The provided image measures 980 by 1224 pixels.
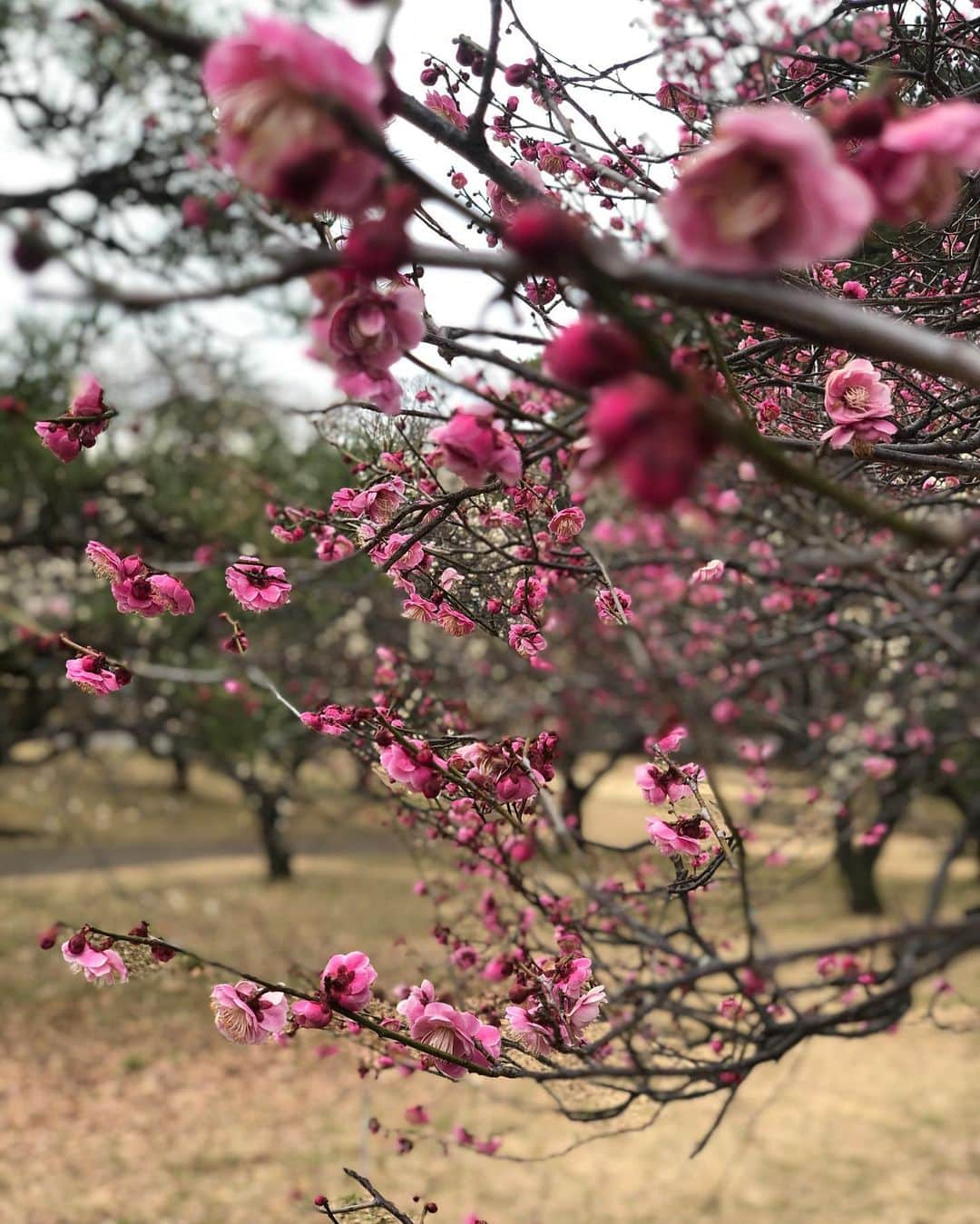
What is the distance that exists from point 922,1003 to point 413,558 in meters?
8.17

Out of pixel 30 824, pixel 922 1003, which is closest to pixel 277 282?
pixel 922 1003

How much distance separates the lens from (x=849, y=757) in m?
9.39

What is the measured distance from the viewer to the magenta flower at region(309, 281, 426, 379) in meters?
1.01

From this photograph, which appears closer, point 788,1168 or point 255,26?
point 255,26

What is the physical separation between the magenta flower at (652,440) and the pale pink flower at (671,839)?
1442 mm

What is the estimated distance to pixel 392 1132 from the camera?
375 centimetres

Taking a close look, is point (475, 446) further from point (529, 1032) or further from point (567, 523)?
point (529, 1032)

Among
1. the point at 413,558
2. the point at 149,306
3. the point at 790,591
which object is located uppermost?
the point at 790,591

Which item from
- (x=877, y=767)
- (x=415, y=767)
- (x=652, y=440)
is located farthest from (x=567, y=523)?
(x=877, y=767)

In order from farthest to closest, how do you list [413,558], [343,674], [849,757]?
[343,674]
[849,757]
[413,558]

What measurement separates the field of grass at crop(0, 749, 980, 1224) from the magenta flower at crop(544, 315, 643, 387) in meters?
3.34

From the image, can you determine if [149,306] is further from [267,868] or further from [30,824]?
[30,824]

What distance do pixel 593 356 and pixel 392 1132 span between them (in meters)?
3.84

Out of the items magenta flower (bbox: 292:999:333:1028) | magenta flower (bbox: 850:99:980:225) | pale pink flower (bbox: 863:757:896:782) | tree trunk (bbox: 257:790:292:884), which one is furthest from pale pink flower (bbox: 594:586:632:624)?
tree trunk (bbox: 257:790:292:884)
